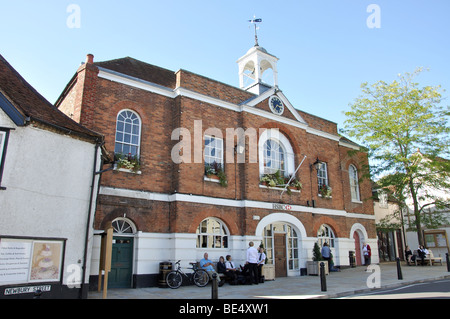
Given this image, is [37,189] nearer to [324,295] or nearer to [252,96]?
[324,295]

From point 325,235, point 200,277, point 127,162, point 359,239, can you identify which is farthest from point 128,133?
point 359,239

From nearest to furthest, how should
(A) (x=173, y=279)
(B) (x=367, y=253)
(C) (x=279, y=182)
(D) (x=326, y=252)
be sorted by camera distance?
(A) (x=173, y=279), (C) (x=279, y=182), (D) (x=326, y=252), (B) (x=367, y=253)

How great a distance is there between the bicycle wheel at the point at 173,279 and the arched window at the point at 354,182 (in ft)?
44.7

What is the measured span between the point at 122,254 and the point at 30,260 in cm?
444

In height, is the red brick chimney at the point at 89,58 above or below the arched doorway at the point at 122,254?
above

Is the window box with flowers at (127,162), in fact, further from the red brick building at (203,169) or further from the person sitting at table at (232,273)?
the person sitting at table at (232,273)

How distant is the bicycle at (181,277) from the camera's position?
12.4 meters

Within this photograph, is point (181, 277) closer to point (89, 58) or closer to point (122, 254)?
point (122, 254)

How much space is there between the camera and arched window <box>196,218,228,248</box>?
14.3 m

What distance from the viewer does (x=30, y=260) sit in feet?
27.6

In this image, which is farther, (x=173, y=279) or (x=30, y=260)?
(x=173, y=279)

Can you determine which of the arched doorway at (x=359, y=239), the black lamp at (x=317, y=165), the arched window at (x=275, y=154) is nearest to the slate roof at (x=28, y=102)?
the arched window at (x=275, y=154)

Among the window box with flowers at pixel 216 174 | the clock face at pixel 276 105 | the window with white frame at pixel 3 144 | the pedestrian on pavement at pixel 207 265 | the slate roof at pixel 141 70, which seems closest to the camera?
the window with white frame at pixel 3 144
